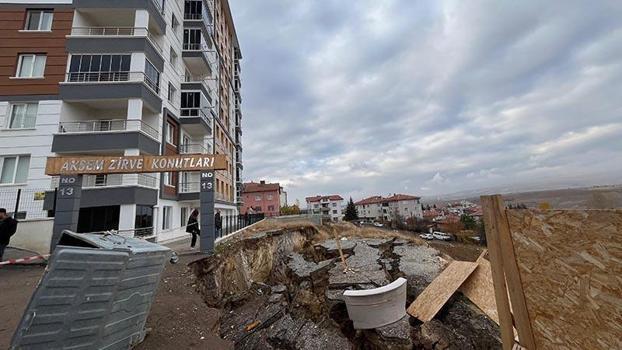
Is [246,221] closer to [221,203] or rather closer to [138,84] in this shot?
[221,203]

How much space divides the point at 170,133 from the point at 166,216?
222 inches

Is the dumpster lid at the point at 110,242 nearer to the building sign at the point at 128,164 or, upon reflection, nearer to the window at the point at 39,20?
the building sign at the point at 128,164

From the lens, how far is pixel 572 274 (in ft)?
A: 6.20

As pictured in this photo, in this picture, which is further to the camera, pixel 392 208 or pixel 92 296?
A: pixel 392 208

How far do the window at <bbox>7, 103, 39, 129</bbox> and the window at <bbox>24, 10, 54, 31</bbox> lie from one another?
14.3ft

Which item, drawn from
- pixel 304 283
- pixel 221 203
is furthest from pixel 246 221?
pixel 304 283

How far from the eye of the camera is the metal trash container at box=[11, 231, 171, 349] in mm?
2471

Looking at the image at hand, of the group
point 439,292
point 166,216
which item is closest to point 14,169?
point 166,216

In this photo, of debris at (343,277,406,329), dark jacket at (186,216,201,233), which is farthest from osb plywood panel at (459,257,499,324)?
dark jacket at (186,216,201,233)

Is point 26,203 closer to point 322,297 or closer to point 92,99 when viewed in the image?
point 92,99

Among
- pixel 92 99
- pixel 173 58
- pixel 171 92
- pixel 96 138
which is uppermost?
pixel 173 58

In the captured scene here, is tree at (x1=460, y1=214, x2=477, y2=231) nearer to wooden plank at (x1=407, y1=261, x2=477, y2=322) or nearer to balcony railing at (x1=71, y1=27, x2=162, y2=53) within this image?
wooden plank at (x1=407, y1=261, x2=477, y2=322)

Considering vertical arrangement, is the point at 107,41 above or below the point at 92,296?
above

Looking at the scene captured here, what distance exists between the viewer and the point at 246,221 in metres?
24.2
